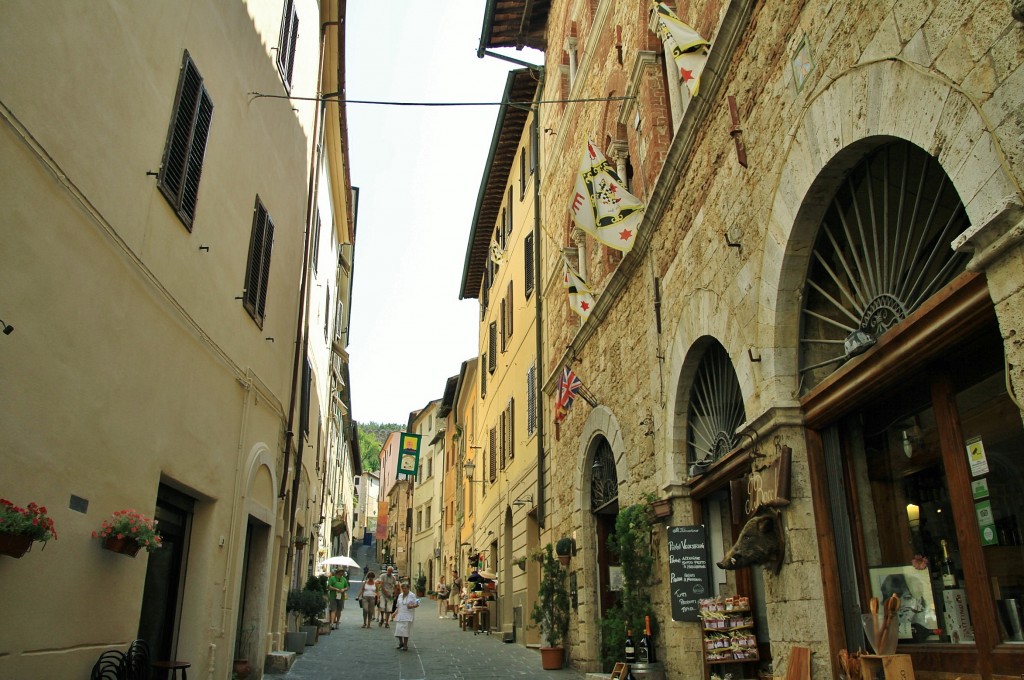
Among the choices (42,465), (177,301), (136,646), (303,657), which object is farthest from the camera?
(303,657)

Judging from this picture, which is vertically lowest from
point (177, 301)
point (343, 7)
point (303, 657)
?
point (303, 657)

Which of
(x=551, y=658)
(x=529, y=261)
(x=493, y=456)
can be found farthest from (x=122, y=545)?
(x=493, y=456)

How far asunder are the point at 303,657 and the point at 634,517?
6.64 m

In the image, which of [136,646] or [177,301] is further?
[177,301]

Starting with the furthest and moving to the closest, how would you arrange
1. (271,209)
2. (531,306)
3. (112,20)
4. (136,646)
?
(531,306) < (271,209) < (136,646) < (112,20)

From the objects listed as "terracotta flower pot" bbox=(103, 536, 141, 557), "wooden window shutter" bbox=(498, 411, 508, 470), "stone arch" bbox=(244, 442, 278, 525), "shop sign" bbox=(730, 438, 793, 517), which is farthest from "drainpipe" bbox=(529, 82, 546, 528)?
"terracotta flower pot" bbox=(103, 536, 141, 557)

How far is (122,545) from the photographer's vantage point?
529 cm

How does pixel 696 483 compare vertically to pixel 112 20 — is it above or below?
below

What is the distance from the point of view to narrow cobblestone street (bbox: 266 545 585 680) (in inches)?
420

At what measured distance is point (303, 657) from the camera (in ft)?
40.6

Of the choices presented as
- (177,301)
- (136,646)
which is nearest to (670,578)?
(136,646)

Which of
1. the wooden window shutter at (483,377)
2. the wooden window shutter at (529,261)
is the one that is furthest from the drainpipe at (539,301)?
the wooden window shutter at (483,377)

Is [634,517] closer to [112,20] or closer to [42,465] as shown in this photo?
Result: [42,465]

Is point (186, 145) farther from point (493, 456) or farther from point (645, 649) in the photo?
point (493, 456)
